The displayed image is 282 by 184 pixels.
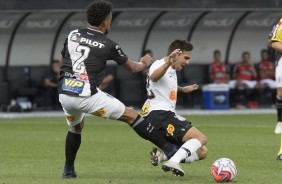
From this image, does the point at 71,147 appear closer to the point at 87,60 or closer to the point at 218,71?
the point at 87,60

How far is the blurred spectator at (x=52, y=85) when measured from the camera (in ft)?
102

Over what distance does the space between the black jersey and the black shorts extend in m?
1.22

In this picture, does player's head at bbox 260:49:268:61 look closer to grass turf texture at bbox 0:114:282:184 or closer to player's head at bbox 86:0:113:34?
grass turf texture at bbox 0:114:282:184

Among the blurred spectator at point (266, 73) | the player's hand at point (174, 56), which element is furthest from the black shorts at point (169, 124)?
the blurred spectator at point (266, 73)

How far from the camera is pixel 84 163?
15031mm

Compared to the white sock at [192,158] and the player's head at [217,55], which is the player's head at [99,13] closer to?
the white sock at [192,158]

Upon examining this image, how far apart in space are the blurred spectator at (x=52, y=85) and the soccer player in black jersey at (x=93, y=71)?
59.2 ft

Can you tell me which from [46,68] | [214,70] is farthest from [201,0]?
[46,68]

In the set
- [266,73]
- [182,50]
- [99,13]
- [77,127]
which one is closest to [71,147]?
[77,127]

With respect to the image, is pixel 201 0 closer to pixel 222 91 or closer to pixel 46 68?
pixel 222 91

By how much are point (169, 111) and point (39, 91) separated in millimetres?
18981

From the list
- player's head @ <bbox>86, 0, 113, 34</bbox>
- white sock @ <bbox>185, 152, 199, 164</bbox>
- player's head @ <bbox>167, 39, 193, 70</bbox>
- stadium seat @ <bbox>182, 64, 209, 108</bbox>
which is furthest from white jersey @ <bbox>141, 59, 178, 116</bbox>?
stadium seat @ <bbox>182, 64, 209, 108</bbox>

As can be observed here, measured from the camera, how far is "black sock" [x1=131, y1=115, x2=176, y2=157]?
12484 mm

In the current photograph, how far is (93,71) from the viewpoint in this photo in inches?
490
